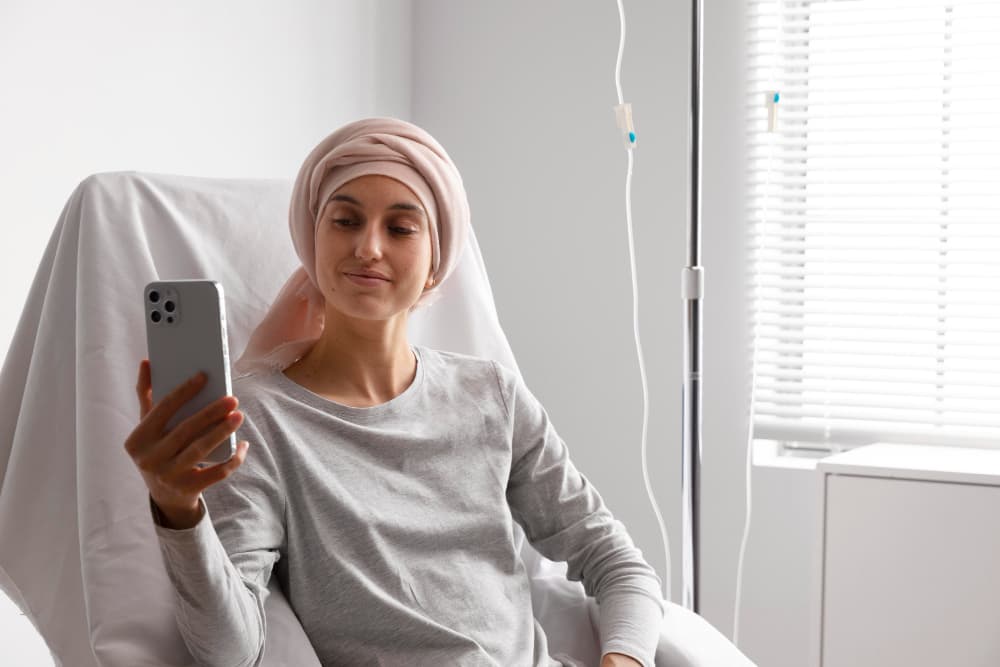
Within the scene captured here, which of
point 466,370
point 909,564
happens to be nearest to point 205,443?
point 466,370

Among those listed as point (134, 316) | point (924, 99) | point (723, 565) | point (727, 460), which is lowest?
point (723, 565)

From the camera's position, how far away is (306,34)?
238 cm

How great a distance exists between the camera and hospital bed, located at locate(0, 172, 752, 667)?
3.66ft

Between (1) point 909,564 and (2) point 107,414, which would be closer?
(2) point 107,414

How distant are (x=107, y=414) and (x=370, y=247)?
330 millimetres

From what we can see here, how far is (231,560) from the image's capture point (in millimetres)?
1071

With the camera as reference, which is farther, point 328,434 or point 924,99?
point 924,99

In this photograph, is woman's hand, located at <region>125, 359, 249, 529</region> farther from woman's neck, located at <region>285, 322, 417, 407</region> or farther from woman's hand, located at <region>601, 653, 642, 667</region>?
woman's hand, located at <region>601, 653, 642, 667</region>

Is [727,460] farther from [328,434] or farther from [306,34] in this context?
[328,434]

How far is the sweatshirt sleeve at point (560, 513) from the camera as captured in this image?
142 centimetres

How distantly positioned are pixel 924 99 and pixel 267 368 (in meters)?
1.69

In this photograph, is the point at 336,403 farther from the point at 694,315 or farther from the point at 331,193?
the point at 694,315

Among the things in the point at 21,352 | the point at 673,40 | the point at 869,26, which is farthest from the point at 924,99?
the point at 21,352

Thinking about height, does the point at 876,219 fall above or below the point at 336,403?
above
